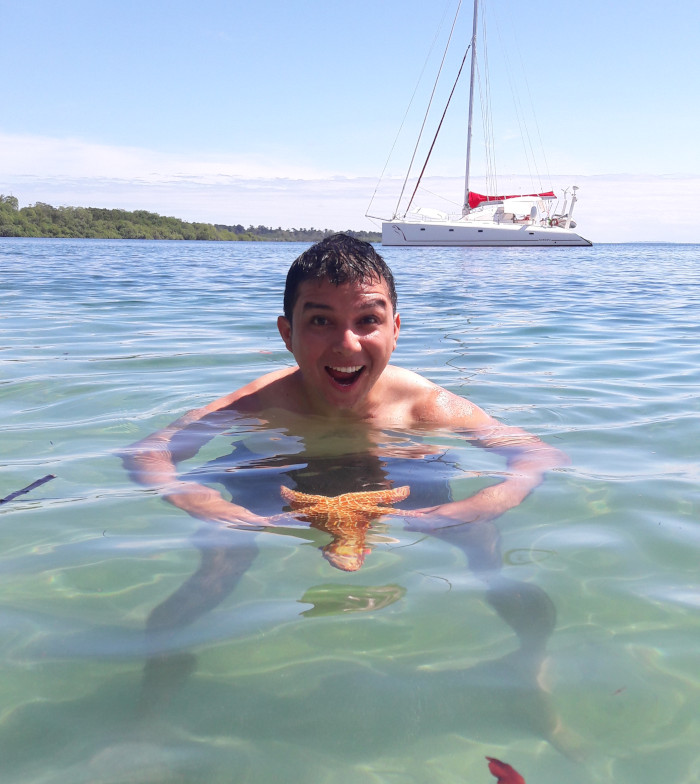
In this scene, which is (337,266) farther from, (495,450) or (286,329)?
(495,450)

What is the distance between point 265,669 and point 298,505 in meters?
0.92

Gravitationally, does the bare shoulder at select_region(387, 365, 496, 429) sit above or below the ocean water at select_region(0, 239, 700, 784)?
Result: above

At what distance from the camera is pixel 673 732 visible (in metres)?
1.43

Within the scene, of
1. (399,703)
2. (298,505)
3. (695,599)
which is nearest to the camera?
(399,703)

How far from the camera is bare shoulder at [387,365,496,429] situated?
11.3 feet

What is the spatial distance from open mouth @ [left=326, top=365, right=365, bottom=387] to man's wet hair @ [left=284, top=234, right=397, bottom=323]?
0.32 m

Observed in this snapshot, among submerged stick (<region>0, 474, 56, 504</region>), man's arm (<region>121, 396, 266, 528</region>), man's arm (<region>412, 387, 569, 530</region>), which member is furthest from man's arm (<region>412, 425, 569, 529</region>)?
submerged stick (<region>0, 474, 56, 504</region>)

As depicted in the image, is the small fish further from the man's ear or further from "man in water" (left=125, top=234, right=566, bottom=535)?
the man's ear

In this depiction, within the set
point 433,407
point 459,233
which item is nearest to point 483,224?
point 459,233

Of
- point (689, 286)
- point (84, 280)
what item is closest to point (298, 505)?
point (84, 280)

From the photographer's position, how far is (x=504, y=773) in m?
1.32

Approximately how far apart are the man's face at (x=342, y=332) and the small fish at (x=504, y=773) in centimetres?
171

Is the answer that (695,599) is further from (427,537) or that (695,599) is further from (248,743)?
(248,743)

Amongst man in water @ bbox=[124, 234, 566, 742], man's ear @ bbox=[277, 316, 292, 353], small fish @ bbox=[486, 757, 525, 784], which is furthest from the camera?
man's ear @ bbox=[277, 316, 292, 353]
